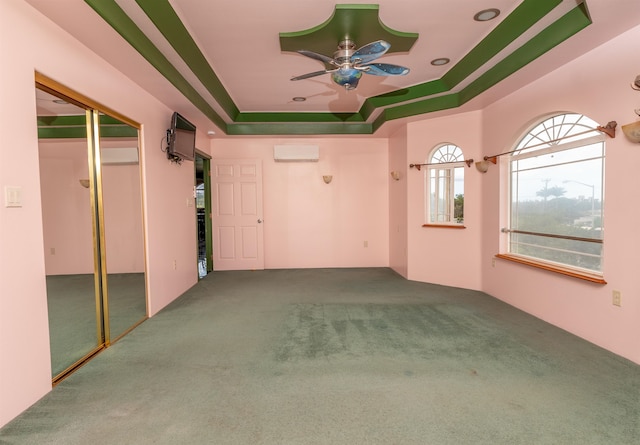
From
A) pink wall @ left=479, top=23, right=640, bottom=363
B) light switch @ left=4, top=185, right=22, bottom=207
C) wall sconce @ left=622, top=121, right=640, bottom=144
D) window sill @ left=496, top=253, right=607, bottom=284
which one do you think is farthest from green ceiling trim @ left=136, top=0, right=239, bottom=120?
window sill @ left=496, top=253, right=607, bottom=284

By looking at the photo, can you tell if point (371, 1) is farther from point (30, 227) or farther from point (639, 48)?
point (30, 227)

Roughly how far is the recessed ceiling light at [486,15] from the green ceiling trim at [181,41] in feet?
8.22

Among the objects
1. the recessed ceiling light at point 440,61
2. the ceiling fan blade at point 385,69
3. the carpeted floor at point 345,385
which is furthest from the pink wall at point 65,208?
Result: the recessed ceiling light at point 440,61

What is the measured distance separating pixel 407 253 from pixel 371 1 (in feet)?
11.8

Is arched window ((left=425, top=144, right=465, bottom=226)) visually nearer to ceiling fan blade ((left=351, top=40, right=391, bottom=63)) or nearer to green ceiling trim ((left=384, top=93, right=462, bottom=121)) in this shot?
green ceiling trim ((left=384, top=93, right=462, bottom=121))

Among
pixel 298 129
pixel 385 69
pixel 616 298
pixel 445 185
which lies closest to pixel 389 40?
→ pixel 385 69

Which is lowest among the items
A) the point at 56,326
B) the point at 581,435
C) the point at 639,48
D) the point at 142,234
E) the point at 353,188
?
the point at 581,435

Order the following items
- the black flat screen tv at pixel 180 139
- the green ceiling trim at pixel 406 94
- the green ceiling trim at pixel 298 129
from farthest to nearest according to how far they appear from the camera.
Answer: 1. the green ceiling trim at pixel 298 129
2. the green ceiling trim at pixel 406 94
3. the black flat screen tv at pixel 180 139

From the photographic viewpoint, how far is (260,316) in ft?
12.0

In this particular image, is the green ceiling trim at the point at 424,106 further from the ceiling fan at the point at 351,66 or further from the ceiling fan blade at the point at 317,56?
the ceiling fan blade at the point at 317,56

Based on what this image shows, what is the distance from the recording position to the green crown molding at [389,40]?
2508 mm

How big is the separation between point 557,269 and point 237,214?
489 cm

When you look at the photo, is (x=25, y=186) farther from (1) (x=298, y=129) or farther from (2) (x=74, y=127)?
(1) (x=298, y=129)

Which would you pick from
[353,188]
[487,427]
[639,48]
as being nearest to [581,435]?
[487,427]
